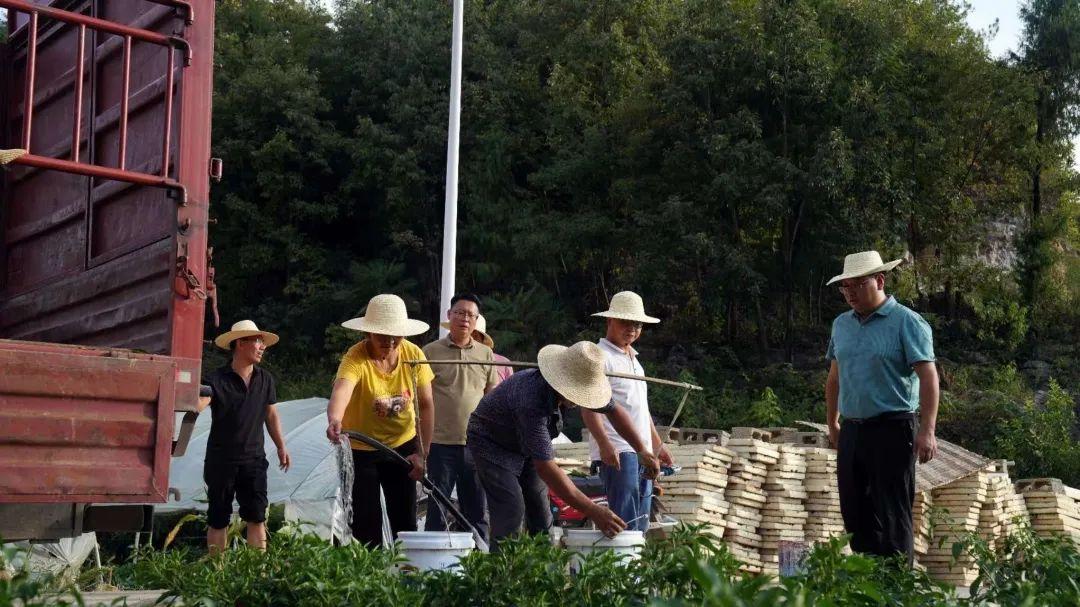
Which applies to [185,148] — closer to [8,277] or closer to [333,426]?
[333,426]

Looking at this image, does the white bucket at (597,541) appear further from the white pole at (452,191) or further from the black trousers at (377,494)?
the white pole at (452,191)

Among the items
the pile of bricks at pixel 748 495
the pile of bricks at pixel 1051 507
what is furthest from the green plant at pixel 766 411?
the pile of bricks at pixel 748 495

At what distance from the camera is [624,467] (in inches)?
305

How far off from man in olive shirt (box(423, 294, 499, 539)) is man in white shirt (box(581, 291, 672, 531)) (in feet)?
2.61

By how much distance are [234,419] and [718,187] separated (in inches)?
807

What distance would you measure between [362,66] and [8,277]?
3022 centimetres

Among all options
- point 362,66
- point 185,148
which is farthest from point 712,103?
point 185,148

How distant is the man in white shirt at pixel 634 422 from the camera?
771 cm

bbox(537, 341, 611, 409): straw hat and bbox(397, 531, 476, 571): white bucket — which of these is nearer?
bbox(397, 531, 476, 571): white bucket

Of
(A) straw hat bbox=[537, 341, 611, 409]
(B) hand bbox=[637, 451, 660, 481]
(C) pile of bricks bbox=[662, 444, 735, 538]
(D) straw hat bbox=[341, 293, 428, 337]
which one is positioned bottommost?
(C) pile of bricks bbox=[662, 444, 735, 538]

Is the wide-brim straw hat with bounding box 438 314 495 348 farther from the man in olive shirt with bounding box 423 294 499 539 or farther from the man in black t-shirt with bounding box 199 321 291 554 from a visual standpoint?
the man in black t-shirt with bounding box 199 321 291 554

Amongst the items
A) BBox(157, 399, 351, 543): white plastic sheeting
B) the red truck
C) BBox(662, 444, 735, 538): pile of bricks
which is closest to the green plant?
BBox(157, 399, 351, 543): white plastic sheeting

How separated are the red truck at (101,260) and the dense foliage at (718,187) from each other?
1833 cm

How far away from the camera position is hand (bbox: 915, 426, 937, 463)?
22.2 feet
